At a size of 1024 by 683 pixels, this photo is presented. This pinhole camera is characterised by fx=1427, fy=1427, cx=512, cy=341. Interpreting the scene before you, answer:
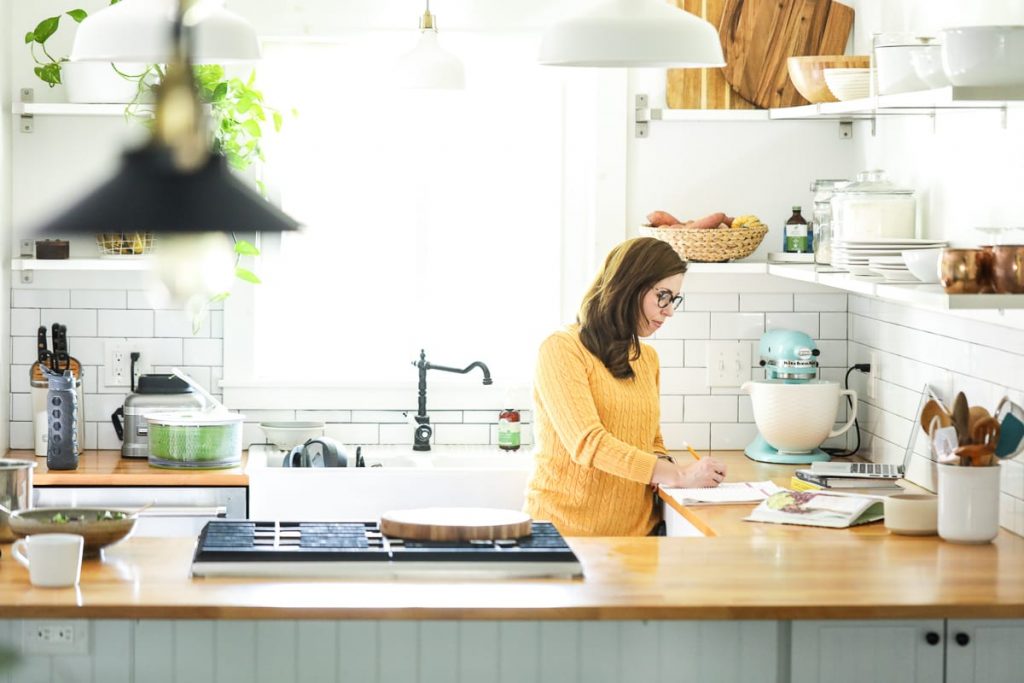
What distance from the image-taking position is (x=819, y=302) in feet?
15.9

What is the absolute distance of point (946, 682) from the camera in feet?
9.25

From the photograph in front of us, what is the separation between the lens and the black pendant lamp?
1616mm

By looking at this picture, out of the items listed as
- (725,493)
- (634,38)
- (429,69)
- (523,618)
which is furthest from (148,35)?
(725,493)

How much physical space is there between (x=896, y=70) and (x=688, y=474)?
1100 millimetres

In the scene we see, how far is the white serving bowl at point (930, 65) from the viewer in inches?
123

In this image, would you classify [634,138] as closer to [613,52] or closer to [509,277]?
[509,277]

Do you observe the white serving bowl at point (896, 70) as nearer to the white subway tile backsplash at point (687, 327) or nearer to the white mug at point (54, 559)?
the white subway tile backsplash at point (687, 327)

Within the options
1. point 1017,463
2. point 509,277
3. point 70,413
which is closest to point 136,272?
point 70,413

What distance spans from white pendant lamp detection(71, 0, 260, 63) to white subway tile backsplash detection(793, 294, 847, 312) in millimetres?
2527

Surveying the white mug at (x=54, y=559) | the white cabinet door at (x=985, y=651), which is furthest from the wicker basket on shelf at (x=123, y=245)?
the white cabinet door at (x=985, y=651)

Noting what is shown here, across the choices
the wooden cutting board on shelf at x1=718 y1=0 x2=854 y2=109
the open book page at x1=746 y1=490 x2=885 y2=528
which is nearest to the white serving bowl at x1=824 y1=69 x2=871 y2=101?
the wooden cutting board on shelf at x1=718 y1=0 x2=854 y2=109

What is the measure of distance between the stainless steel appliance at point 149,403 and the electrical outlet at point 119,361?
184 millimetres

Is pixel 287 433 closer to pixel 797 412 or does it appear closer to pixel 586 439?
pixel 586 439

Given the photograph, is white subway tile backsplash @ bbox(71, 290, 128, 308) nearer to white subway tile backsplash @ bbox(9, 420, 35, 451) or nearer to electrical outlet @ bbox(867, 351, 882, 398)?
white subway tile backsplash @ bbox(9, 420, 35, 451)
